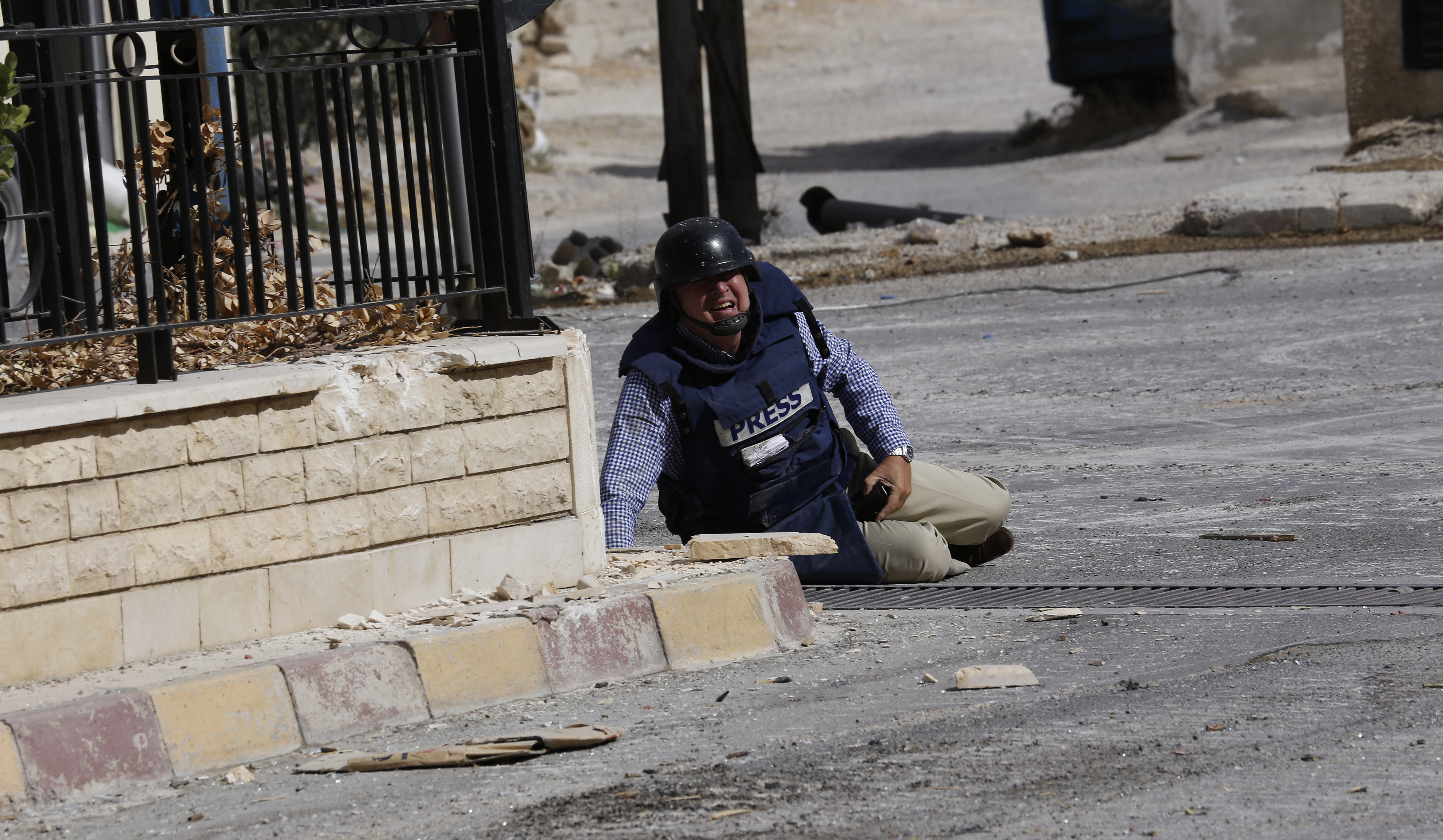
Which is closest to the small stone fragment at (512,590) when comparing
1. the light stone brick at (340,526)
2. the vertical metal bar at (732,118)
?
the light stone brick at (340,526)

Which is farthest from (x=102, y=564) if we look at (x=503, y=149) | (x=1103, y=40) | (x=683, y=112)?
(x=1103, y=40)

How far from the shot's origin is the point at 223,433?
13.4 feet

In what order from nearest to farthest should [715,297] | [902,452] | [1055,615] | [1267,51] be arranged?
[1055,615]
[715,297]
[902,452]
[1267,51]

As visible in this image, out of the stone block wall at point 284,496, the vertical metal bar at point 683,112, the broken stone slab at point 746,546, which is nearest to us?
the stone block wall at point 284,496

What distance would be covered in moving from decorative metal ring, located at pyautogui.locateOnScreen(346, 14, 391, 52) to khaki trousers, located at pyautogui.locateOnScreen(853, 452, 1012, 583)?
2.04 meters

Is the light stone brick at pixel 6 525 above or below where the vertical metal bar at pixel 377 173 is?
below

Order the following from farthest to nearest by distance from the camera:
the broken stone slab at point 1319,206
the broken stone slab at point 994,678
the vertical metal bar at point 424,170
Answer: the broken stone slab at point 1319,206 → the vertical metal bar at point 424,170 → the broken stone slab at point 994,678

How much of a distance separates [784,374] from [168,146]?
1.91 m

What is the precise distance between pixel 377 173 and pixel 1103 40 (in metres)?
22.9

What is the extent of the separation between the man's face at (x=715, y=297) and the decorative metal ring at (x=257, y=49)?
1.46 m

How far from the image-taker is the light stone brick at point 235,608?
4098 millimetres

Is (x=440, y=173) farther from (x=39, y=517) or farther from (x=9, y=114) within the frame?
(x=39, y=517)

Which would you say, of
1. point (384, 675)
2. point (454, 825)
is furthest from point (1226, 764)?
point (384, 675)

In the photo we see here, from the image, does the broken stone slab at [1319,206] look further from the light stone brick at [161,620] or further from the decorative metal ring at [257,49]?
the light stone brick at [161,620]
